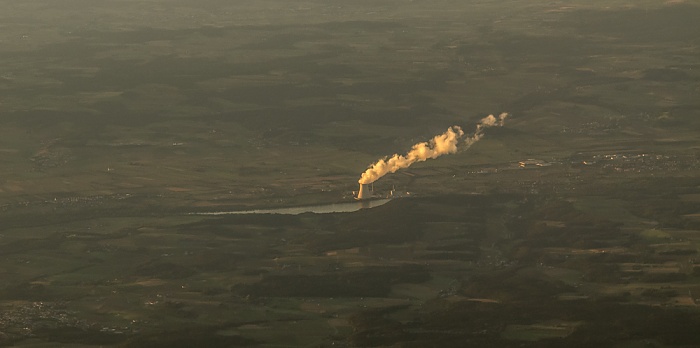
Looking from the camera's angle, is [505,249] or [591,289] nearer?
[591,289]

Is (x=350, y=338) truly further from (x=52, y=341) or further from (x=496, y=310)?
(x=52, y=341)

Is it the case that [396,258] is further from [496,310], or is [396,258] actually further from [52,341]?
[52,341]

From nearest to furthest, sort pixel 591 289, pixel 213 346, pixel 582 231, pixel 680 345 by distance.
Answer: pixel 680 345
pixel 213 346
pixel 591 289
pixel 582 231

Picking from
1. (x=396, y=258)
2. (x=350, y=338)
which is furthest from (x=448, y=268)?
(x=350, y=338)

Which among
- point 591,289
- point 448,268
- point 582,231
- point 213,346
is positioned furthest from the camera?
point 582,231

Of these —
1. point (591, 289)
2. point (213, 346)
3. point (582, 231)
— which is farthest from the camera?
point (582, 231)

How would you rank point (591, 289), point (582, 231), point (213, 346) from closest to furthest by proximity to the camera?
point (213, 346), point (591, 289), point (582, 231)

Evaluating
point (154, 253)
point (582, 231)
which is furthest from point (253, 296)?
point (582, 231)

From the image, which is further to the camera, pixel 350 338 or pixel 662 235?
pixel 662 235
